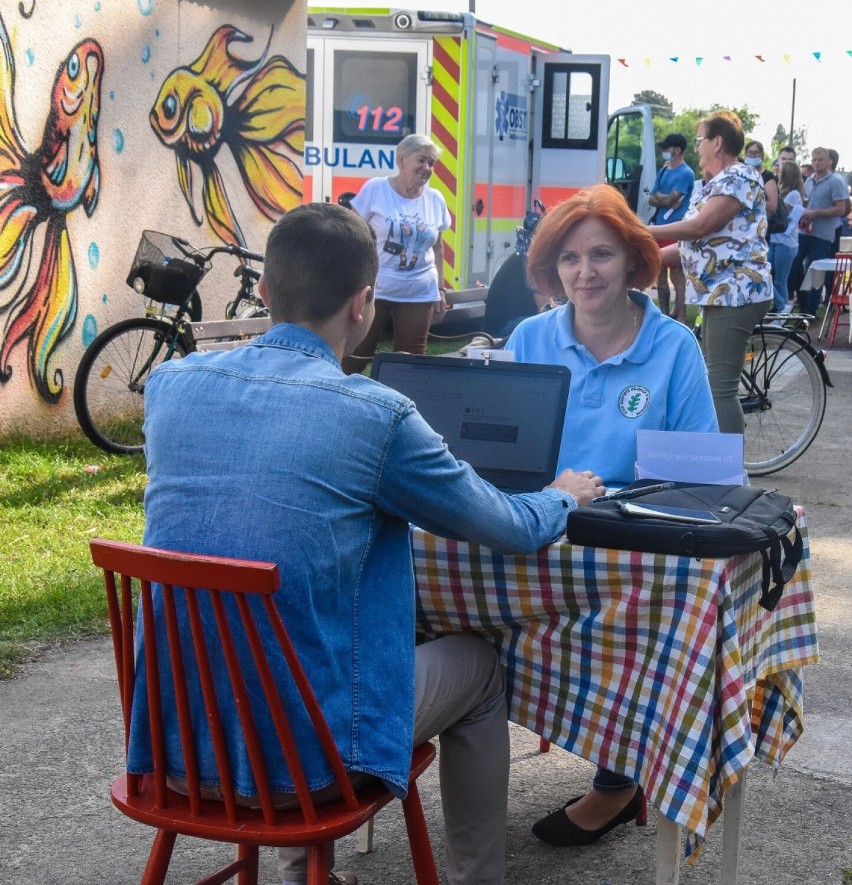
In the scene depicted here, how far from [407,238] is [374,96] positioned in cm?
507

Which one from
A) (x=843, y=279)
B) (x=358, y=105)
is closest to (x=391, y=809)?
(x=358, y=105)

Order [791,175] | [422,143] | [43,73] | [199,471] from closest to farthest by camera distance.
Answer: [199,471] < [43,73] < [422,143] < [791,175]

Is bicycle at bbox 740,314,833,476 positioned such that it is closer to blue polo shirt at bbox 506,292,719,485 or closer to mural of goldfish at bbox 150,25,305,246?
mural of goldfish at bbox 150,25,305,246

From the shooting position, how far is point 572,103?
14.7 m

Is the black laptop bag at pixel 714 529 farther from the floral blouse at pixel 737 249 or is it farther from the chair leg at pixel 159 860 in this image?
the floral blouse at pixel 737 249

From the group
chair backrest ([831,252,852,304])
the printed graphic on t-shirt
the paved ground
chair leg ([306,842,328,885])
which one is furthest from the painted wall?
chair backrest ([831,252,852,304])

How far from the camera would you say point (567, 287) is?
3490mm

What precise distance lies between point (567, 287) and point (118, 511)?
10.6 feet

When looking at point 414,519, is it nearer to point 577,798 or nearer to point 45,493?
point 577,798

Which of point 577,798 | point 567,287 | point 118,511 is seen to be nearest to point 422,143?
point 118,511

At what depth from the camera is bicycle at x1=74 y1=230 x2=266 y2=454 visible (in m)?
7.19

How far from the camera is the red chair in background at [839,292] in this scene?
13.4 m

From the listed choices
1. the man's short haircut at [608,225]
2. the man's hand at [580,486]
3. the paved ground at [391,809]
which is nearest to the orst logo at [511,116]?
the paved ground at [391,809]

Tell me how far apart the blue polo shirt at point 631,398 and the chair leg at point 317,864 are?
1304 mm
